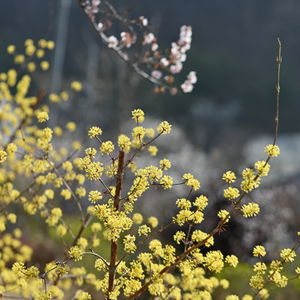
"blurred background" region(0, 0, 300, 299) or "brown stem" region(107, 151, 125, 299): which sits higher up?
"blurred background" region(0, 0, 300, 299)

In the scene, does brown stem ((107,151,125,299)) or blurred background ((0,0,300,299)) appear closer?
brown stem ((107,151,125,299))

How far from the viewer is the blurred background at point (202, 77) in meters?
16.9

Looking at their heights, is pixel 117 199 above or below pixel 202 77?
below

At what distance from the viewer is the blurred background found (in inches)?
667

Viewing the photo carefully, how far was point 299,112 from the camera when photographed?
25672mm

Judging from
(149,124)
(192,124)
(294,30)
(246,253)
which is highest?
(294,30)

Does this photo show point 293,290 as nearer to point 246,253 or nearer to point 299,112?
point 246,253

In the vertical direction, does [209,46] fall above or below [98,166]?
above

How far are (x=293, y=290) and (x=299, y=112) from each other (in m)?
21.8

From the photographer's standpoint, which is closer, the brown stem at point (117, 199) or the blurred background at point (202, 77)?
the brown stem at point (117, 199)

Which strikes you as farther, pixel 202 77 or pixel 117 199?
pixel 202 77

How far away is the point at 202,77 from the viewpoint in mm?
26469

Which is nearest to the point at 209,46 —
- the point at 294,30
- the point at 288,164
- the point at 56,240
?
the point at 294,30

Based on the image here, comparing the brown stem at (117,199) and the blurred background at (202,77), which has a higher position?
the blurred background at (202,77)
